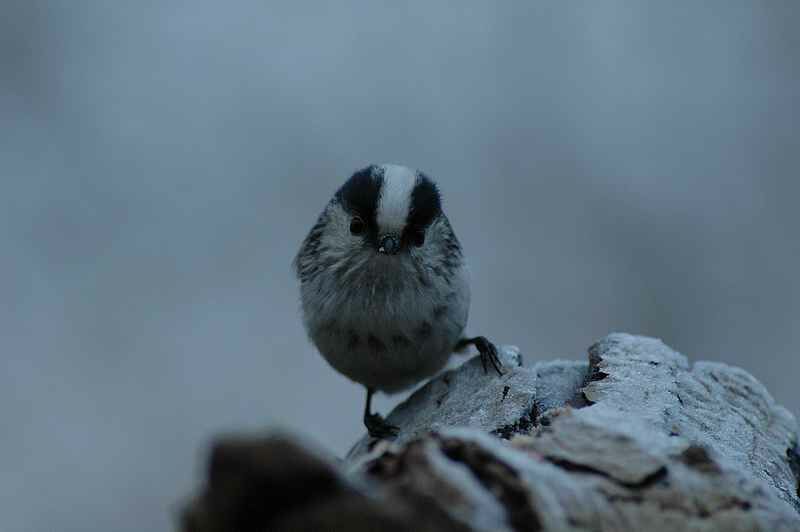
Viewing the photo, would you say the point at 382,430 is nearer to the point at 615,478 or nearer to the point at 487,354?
the point at 487,354

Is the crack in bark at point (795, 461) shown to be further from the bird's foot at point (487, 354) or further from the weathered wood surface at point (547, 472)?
the bird's foot at point (487, 354)

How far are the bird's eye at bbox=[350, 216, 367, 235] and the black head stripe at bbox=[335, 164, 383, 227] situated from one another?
15mm

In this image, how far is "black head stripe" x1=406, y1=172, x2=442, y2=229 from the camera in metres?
2.47

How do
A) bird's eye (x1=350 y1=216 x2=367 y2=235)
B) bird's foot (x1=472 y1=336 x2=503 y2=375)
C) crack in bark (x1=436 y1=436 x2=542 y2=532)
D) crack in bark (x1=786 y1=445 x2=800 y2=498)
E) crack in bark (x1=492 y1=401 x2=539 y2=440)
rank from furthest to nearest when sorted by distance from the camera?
bird's eye (x1=350 y1=216 x2=367 y2=235), bird's foot (x1=472 y1=336 x2=503 y2=375), crack in bark (x1=786 y1=445 x2=800 y2=498), crack in bark (x1=492 y1=401 x2=539 y2=440), crack in bark (x1=436 y1=436 x2=542 y2=532)

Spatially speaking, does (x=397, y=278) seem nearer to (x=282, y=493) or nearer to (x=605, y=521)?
(x=605, y=521)

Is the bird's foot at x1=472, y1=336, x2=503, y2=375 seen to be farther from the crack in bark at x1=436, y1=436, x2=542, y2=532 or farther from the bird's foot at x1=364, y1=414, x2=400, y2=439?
the crack in bark at x1=436, y1=436, x2=542, y2=532

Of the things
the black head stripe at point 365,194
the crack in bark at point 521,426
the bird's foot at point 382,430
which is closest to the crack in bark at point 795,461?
the crack in bark at point 521,426

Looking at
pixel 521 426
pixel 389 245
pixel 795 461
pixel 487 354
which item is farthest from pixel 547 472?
pixel 389 245

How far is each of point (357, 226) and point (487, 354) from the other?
1.81 ft

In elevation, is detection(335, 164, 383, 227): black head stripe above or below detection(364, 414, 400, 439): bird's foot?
above

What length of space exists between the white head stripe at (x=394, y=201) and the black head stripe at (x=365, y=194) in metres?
0.02

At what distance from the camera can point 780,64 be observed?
179 inches

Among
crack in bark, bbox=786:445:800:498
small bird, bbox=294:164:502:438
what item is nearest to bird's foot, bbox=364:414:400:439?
small bird, bbox=294:164:502:438

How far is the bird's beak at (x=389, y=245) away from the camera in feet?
7.90
